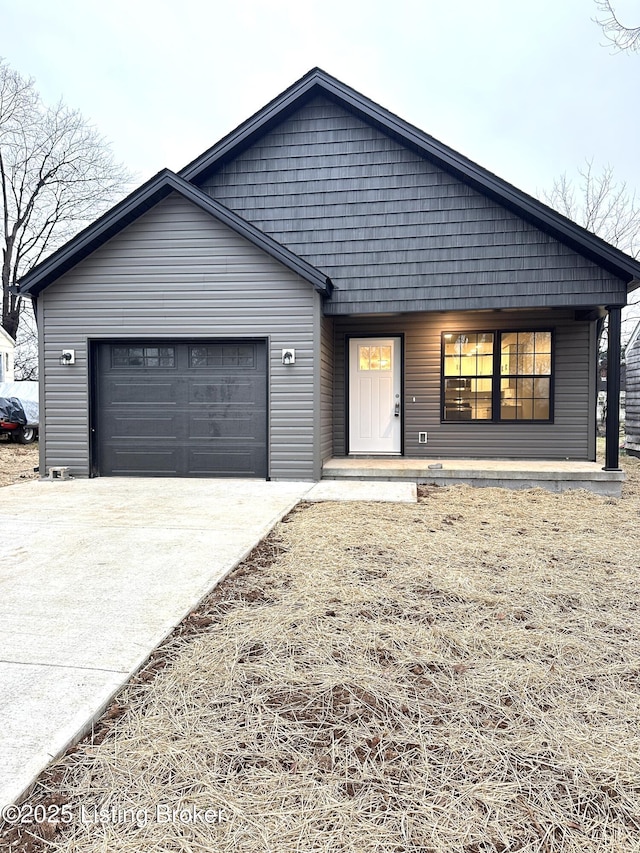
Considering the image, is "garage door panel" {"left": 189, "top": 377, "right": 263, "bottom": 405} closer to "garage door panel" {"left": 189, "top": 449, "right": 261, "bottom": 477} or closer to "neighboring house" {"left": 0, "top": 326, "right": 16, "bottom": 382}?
"garage door panel" {"left": 189, "top": 449, "right": 261, "bottom": 477}

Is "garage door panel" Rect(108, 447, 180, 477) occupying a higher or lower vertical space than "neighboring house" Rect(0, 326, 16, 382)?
lower

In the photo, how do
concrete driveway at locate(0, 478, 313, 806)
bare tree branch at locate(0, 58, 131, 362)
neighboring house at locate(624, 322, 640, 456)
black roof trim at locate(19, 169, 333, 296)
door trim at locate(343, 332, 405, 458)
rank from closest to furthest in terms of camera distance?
concrete driveway at locate(0, 478, 313, 806), black roof trim at locate(19, 169, 333, 296), door trim at locate(343, 332, 405, 458), neighboring house at locate(624, 322, 640, 456), bare tree branch at locate(0, 58, 131, 362)

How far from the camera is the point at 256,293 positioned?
741 cm

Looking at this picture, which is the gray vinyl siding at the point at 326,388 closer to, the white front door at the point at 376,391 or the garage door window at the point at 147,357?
the white front door at the point at 376,391

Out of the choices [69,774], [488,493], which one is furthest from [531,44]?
[69,774]

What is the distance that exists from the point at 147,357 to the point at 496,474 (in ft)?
17.0

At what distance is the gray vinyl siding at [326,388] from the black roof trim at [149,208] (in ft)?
2.77

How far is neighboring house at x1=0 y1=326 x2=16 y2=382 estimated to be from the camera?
21625mm

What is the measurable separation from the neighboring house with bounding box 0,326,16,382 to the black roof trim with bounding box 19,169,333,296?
1669 cm

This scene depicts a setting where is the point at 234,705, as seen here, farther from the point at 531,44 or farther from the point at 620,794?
the point at 531,44

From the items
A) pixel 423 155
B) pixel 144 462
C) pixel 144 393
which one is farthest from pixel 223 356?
pixel 423 155

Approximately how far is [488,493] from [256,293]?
407 cm

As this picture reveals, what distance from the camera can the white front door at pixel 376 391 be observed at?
879 cm

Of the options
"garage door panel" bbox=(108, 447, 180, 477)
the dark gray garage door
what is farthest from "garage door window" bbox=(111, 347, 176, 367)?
"garage door panel" bbox=(108, 447, 180, 477)
